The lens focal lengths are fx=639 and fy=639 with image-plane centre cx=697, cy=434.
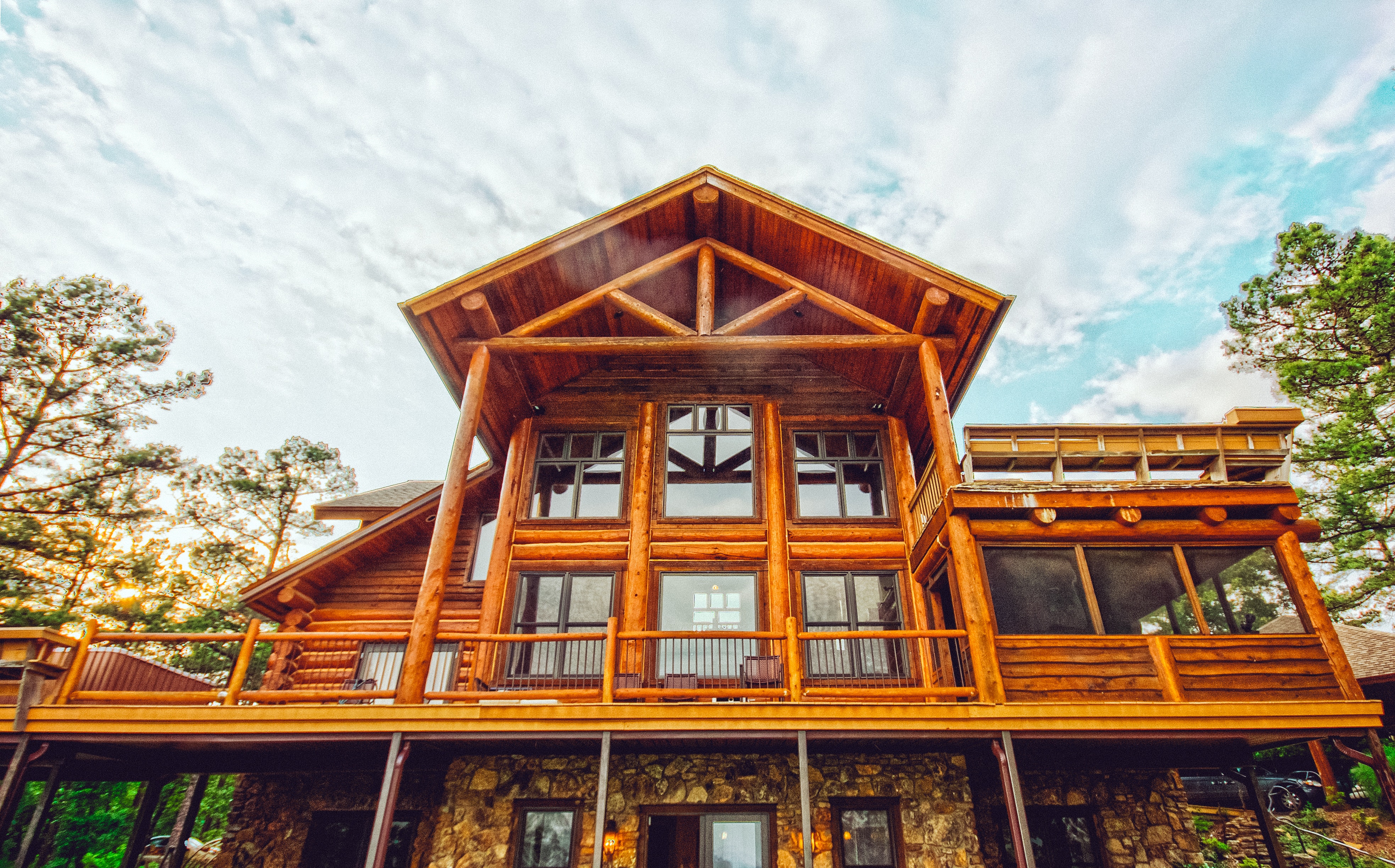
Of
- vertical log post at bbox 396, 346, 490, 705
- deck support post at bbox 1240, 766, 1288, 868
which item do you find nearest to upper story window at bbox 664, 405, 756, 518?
vertical log post at bbox 396, 346, 490, 705

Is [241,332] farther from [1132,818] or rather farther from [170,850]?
[1132,818]

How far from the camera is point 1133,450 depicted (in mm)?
8492

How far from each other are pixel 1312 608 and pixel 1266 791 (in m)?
13.3

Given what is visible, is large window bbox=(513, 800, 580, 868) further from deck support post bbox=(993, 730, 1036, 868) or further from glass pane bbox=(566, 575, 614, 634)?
deck support post bbox=(993, 730, 1036, 868)

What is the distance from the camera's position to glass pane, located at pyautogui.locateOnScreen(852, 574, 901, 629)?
9.84 meters

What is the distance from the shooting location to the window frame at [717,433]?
10672mm

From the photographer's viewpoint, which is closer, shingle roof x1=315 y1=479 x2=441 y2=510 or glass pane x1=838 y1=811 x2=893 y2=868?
glass pane x1=838 y1=811 x2=893 y2=868

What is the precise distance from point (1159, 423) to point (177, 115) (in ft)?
78.4

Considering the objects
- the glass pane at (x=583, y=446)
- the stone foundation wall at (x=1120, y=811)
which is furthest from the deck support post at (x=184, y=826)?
the stone foundation wall at (x=1120, y=811)

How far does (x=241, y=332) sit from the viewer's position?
43.5 metres

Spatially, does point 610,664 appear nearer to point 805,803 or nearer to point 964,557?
point 805,803

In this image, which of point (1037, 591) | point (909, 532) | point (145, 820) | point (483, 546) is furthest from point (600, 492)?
point (145, 820)

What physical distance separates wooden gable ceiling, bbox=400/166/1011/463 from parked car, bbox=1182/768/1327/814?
13.6m

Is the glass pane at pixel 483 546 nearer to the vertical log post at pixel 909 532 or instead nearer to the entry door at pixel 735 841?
the entry door at pixel 735 841
